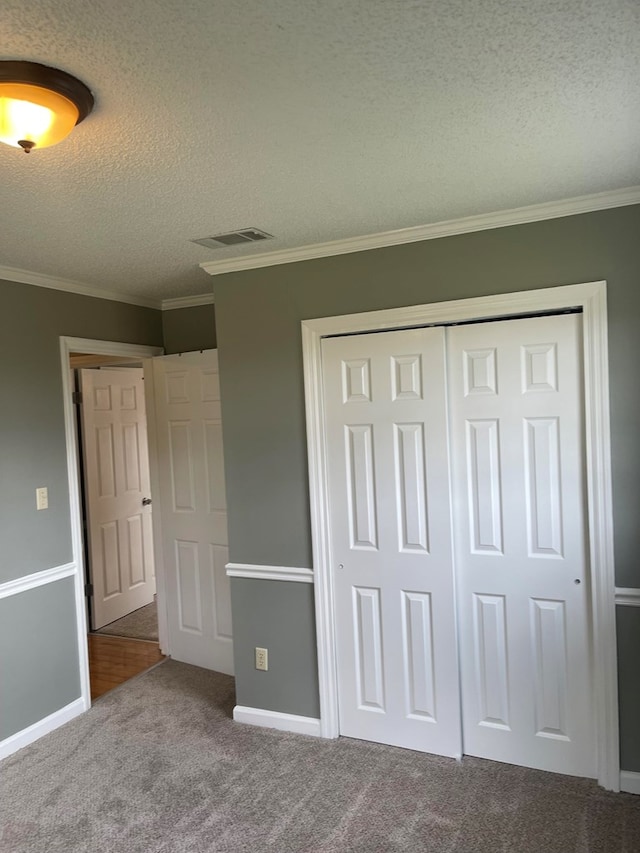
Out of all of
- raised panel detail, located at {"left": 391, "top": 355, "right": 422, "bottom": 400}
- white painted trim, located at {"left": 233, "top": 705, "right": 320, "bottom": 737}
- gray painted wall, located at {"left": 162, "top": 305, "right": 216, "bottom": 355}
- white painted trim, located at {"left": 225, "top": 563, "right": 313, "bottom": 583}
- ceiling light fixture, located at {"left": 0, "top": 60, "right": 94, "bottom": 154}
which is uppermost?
ceiling light fixture, located at {"left": 0, "top": 60, "right": 94, "bottom": 154}

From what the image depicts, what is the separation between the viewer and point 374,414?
109 inches

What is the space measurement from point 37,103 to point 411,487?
6.52 ft

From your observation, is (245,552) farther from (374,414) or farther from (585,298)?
(585,298)

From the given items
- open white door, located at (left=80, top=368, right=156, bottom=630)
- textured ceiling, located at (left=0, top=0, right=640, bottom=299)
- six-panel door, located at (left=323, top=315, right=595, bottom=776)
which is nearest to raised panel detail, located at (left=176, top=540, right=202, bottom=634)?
open white door, located at (left=80, top=368, right=156, bottom=630)

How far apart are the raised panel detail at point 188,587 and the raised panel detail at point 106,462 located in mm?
1189

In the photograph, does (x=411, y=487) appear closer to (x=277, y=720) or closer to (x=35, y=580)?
(x=277, y=720)

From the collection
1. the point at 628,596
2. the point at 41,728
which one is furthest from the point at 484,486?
the point at 41,728

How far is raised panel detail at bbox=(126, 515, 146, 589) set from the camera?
5016mm

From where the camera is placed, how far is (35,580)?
3.08m

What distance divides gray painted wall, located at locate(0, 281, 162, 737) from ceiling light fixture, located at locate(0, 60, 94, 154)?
1.80 m

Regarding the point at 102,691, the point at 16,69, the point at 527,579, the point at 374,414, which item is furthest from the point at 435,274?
the point at 102,691

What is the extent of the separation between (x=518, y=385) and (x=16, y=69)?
200 cm

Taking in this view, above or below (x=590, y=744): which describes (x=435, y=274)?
above

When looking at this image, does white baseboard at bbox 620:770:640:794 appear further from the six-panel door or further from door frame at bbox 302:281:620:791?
the six-panel door
